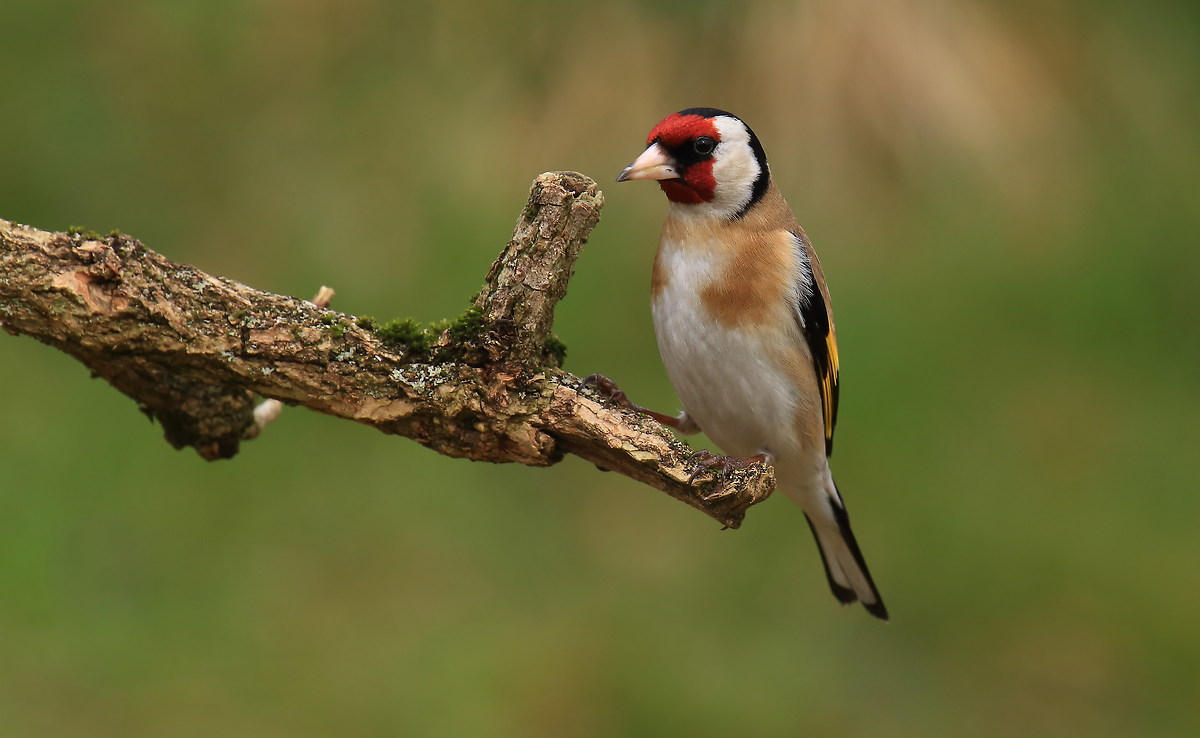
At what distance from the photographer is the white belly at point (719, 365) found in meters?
3.44

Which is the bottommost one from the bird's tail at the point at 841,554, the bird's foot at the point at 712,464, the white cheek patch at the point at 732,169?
the bird's tail at the point at 841,554

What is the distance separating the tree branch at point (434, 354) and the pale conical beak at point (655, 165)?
1.85ft

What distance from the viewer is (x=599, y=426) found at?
2.76 metres

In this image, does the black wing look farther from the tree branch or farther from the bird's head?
the tree branch

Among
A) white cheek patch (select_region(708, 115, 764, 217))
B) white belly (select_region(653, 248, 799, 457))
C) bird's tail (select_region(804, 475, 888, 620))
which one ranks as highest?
white cheek patch (select_region(708, 115, 764, 217))

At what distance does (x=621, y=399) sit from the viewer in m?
3.25

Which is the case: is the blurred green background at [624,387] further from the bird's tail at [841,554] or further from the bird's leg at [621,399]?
the bird's leg at [621,399]

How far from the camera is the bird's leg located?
3.17 metres

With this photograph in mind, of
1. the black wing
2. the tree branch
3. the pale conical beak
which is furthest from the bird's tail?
the tree branch

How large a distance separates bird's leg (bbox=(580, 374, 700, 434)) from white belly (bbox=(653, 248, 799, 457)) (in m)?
0.16

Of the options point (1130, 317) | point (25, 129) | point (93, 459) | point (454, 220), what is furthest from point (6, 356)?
point (1130, 317)

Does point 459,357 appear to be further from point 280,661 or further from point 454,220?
point 454,220

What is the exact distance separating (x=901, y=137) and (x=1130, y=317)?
1.33m

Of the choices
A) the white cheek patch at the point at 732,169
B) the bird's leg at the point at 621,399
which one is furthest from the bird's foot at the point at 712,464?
the white cheek patch at the point at 732,169
